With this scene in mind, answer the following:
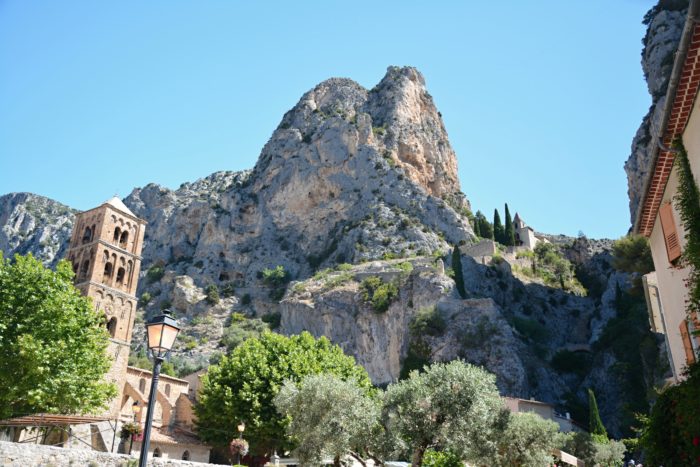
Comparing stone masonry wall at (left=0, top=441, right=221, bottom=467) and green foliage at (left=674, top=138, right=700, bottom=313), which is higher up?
green foliage at (left=674, top=138, right=700, bottom=313)

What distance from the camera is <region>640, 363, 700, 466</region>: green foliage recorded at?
31.2 feet

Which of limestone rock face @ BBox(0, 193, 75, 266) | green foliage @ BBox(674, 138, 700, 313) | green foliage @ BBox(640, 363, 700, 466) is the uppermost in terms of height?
limestone rock face @ BBox(0, 193, 75, 266)

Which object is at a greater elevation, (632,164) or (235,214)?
(235,214)

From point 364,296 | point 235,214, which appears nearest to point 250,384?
point 364,296

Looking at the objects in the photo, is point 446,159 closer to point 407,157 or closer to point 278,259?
point 407,157

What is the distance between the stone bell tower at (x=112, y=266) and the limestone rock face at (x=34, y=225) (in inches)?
3590

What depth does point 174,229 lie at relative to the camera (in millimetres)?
116750

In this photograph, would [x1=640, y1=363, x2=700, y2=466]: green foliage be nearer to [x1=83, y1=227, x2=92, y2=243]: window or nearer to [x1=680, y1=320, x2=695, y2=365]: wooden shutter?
[x1=680, y1=320, x2=695, y2=365]: wooden shutter

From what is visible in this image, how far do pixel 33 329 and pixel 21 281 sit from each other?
8.09 feet

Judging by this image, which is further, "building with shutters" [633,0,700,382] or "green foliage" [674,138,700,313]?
"building with shutters" [633,0,700,382]

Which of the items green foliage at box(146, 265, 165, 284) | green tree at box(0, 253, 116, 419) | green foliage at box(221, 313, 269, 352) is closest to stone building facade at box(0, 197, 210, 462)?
green tree at box(0, 253, 116, 419)

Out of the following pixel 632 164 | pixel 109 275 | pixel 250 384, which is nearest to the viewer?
pixel 250 384

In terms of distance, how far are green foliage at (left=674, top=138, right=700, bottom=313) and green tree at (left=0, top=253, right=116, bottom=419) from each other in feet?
82.5

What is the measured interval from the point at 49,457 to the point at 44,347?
26.9ft
